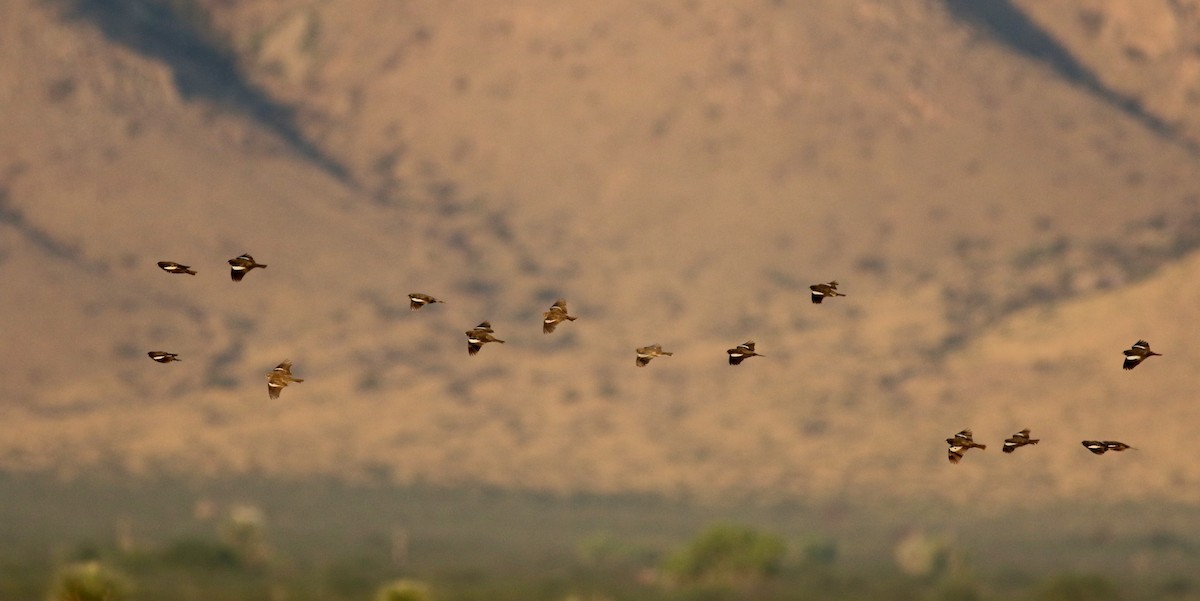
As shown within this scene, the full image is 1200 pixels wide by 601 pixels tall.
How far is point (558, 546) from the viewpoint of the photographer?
565 ft

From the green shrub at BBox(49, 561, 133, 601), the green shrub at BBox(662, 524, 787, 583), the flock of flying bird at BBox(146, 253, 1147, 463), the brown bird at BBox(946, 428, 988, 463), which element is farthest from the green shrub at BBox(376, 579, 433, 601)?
the green shrub at BBox(662, 524, 787, 583)

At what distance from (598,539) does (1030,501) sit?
166 ft

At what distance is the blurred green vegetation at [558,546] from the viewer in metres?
117

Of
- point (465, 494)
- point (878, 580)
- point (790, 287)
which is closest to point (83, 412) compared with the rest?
point (465, 494)

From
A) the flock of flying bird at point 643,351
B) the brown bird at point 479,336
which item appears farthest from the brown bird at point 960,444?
the brown bird at point 479,336

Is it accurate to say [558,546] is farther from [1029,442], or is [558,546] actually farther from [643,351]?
[1029,442]

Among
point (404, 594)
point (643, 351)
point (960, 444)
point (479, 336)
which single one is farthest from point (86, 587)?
point (960, 444)

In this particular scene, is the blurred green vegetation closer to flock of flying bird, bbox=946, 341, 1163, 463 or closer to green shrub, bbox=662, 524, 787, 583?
green shrub, bbox=662, 524, 787, 583

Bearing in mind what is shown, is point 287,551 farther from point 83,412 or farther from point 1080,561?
point 1080,561

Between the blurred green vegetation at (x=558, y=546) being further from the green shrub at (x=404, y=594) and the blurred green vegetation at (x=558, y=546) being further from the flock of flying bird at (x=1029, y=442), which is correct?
the flock of flying bird at (x=1029, y=442)

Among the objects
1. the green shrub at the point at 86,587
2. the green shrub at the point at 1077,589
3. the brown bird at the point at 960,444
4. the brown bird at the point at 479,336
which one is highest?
the green shrub at the point at 1077,589

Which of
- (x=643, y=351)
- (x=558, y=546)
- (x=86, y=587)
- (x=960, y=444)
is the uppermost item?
(x=558, y=546)

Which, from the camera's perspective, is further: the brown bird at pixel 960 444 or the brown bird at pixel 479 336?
the brown bird at pixel 479 336

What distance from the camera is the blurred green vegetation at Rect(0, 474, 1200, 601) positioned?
116938 mm
